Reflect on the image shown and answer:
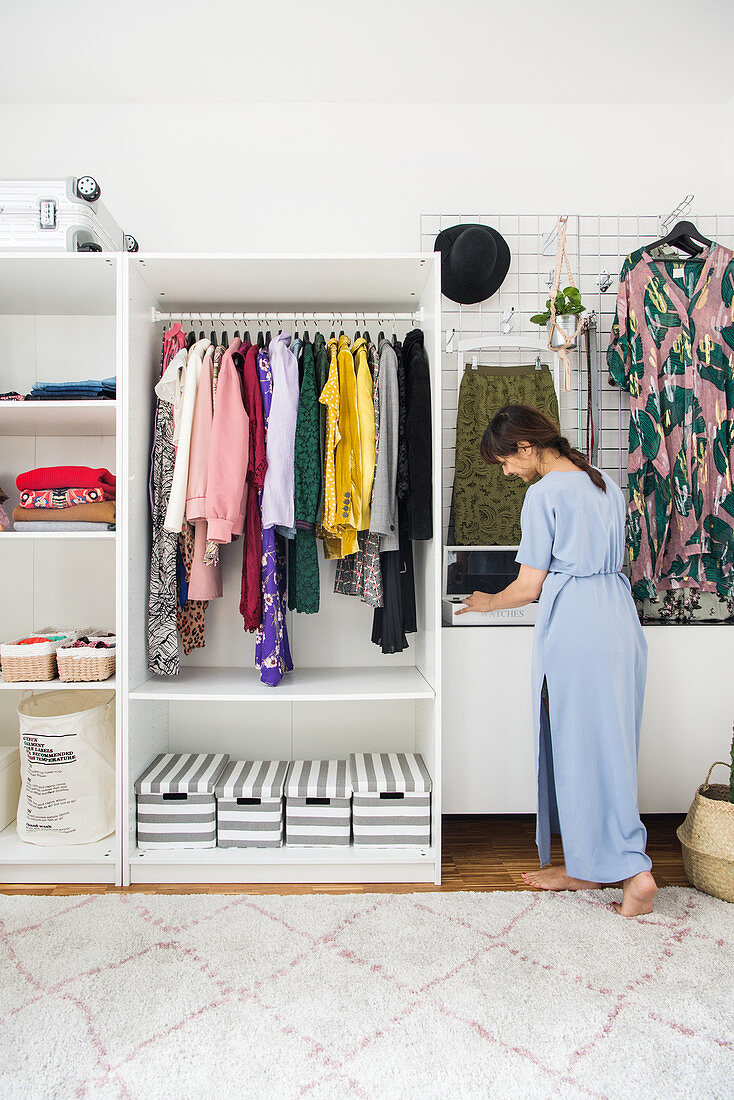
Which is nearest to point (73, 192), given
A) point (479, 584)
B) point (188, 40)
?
point (188, 40)

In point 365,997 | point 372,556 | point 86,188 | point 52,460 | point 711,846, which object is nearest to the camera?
point 365,997

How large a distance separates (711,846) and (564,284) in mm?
2269

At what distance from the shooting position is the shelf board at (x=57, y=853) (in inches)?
89.4

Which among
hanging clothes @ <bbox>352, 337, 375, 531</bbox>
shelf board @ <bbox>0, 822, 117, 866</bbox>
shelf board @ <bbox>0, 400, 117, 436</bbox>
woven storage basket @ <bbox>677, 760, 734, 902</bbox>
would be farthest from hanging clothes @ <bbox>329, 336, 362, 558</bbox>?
woven storage basket @ <bbox>677, 760, 734, 902</bbox>

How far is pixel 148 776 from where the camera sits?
2422mm

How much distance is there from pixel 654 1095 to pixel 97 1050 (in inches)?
46.6

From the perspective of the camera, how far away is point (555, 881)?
2.21m

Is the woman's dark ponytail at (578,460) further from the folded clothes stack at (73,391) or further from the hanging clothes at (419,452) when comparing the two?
the folded clothes stack at (73,391)

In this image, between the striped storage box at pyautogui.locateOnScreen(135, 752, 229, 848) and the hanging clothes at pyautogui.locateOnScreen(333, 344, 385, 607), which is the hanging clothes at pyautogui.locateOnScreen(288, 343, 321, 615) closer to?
the hanging clothes at pyautogui.locateOnScreen(333, 344, 385, 607)

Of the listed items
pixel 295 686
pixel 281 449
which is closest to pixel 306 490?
pixel 281 449

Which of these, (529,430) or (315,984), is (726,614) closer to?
(529,430)

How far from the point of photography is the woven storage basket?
82.6 inches

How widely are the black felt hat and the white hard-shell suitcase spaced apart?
1.34 m

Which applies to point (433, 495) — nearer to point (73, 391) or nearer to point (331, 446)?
point (331, 446)
